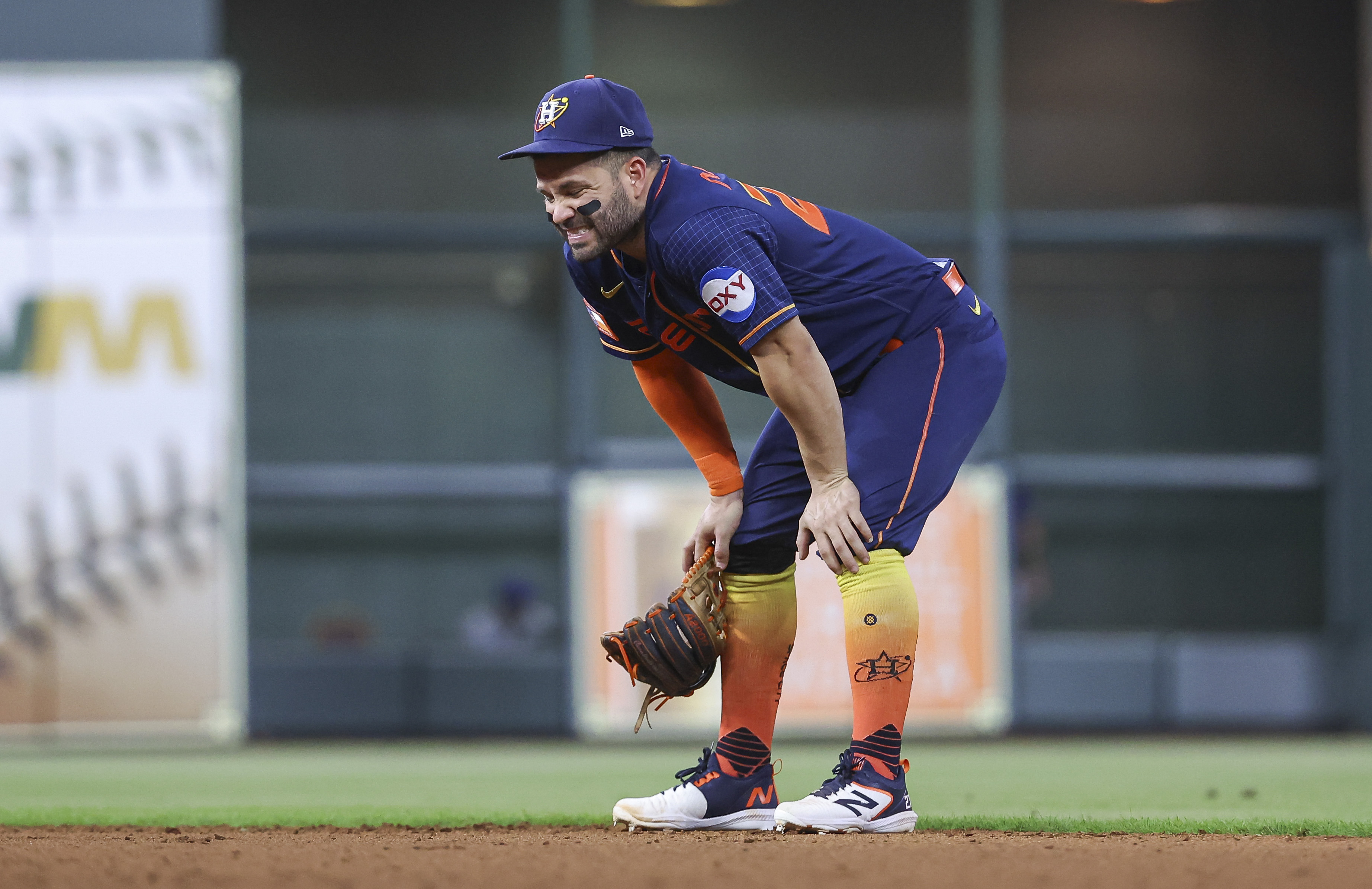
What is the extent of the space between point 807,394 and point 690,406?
69cm

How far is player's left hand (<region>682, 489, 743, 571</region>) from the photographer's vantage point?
3.80m

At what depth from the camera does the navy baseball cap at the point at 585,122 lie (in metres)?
3.45

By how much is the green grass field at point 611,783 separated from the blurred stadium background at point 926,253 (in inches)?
43.7

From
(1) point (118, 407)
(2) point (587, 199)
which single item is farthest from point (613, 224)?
(1) point (118, 407)

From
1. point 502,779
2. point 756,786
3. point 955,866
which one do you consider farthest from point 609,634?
point 502,779

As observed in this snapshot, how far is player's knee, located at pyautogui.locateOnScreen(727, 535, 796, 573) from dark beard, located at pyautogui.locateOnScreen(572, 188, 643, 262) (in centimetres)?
79

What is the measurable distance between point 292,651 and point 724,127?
14.2 ft

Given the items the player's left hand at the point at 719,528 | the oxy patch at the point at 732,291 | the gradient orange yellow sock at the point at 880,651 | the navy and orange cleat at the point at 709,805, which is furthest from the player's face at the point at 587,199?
the navy and orange cleat at the point at 709,805

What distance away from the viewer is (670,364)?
401 centimetres

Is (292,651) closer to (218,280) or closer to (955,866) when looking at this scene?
(218,280)

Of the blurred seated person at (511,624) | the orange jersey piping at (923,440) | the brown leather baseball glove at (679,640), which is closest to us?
the orange jersey piping at (923,440)

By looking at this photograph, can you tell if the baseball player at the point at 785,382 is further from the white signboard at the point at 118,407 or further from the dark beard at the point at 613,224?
the white signboard at the point at 118,407

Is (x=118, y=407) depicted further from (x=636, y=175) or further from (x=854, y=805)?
(x=854, y=805)

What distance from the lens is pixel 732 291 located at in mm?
3334
